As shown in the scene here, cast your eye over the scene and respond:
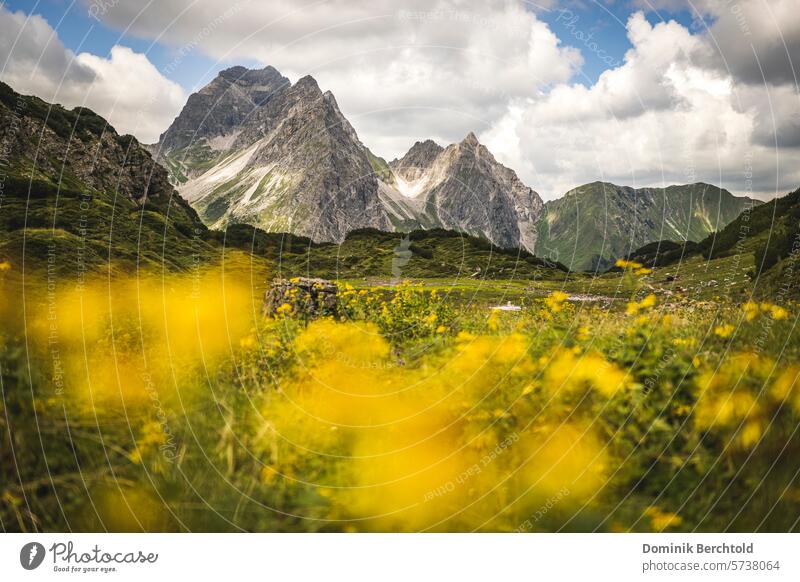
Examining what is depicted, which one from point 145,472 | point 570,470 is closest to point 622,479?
point 570,470

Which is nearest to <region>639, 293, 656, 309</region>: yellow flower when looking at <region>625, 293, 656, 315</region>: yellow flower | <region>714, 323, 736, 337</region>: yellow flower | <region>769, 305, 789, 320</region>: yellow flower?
<region>625, 293, 656, 315</region>: yellow flower

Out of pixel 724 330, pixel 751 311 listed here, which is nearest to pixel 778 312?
pixel 751 311

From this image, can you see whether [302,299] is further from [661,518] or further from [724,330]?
[724,330]

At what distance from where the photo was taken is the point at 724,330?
479 centimetres

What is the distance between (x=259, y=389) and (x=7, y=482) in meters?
2.38

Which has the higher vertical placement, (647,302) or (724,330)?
(647,302)

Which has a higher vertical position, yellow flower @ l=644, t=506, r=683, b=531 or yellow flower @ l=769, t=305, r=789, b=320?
yellow flower @ l=769, t=305, r=789, b=320

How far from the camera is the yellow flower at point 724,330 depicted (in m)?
4.75

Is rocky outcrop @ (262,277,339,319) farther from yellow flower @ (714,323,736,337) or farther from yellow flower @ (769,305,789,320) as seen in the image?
yellow flower @ (769,305,789,320)

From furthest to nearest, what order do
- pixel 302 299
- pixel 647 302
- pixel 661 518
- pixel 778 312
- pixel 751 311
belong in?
1. pixel 302 299
2. pixel 647 302
3. pixel 751 311
4. pixel 778 312
5. pixel 661 518

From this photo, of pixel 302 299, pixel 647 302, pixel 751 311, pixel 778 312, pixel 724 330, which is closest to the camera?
pixel 724 330

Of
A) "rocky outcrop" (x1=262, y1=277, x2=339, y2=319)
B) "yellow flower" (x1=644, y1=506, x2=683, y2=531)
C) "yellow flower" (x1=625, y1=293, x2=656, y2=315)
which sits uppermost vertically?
"yellow flower" (x1=625, y1=293, x2=656, y2=315)

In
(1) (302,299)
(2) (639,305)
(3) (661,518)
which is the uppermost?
(2) (639,305)

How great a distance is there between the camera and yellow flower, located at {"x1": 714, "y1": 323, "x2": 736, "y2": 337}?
475cm
